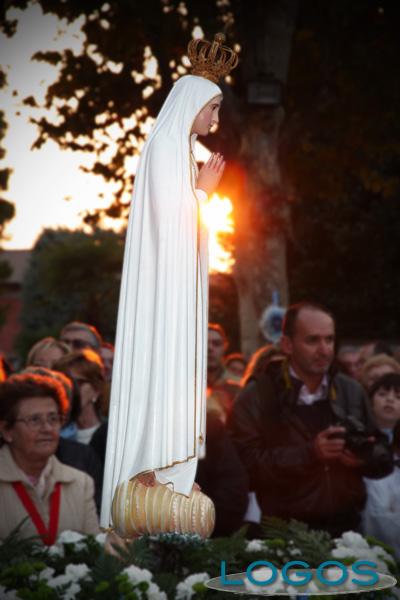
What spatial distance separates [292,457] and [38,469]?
1.43m

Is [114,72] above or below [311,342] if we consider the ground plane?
above

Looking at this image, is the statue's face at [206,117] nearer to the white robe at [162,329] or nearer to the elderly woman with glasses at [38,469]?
the white robe at [162,329]

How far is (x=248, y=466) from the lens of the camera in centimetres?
619

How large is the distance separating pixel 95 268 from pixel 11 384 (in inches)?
2306

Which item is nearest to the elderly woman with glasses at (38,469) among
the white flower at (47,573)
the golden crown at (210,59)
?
the white flower at (47,573)

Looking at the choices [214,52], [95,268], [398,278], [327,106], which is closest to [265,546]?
[214,52]

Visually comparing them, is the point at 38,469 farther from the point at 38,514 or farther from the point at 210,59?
the point at 210,59

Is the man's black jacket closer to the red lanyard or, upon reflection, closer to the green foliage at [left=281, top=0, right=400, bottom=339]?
the red lanyard

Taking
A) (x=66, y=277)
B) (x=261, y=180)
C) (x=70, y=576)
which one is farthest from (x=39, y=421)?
(x=66, y=277)

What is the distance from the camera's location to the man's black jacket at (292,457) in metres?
6.01

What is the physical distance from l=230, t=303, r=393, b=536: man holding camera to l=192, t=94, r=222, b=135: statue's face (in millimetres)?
2473

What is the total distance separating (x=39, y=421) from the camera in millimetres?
5770

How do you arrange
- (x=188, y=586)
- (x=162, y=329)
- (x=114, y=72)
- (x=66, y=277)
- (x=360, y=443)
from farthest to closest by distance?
(x=66, y=277)
(x=114, y=72)
(x=360, y=443)
(x=188, y=586)
(x=162, y=329)

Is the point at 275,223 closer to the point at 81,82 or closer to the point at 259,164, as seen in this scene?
the point at 259,164
